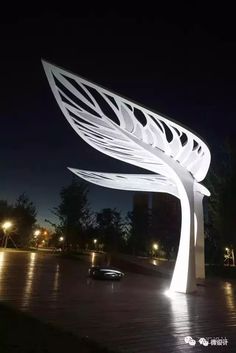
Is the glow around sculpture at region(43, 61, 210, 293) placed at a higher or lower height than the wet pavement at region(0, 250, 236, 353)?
higher

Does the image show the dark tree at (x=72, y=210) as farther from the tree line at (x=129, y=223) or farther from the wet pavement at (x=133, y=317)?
the wet pavement at (x=133, y=317)

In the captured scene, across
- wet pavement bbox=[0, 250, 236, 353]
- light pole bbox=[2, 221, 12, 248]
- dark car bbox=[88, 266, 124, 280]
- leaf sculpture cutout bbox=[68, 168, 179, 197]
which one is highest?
leaf sculpture cutout bbox=[68, 168, 179, 197]

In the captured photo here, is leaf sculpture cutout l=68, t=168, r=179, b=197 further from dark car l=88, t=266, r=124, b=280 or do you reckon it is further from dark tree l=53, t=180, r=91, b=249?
dark tree l=53, t=180, r=91, b=249

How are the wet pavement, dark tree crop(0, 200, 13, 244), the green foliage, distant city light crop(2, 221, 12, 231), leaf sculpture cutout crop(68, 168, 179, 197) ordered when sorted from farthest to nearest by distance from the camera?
dark tree crop(0, 200, 13, 244)
distant city light crop(2, 221, 12, 231)
the green foliage
leaf sculpture cutout crop(68, 168, 179, 197)
the wet pavement

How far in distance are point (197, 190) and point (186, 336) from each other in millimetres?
14042

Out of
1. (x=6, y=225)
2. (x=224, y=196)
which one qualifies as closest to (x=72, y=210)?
(x=6, y=225)

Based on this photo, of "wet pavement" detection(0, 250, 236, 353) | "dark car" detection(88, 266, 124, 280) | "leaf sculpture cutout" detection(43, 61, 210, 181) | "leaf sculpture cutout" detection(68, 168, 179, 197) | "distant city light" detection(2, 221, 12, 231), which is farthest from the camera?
"distant city light" detection(2, 221, 12, 231)

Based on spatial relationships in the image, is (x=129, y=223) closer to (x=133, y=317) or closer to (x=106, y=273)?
(x=106, y=273)

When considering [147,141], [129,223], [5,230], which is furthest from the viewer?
[129,223]

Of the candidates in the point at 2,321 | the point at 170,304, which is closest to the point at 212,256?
the point at 170,304

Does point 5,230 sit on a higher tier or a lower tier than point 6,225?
lower

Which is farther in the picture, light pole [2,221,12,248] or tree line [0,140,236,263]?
light pole [2,221,12,248]

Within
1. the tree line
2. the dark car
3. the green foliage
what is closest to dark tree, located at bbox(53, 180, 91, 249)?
the tree line

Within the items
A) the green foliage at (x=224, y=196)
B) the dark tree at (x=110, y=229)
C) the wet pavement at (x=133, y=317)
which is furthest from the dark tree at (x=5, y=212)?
the wet pavement at (x=133, y=317)
